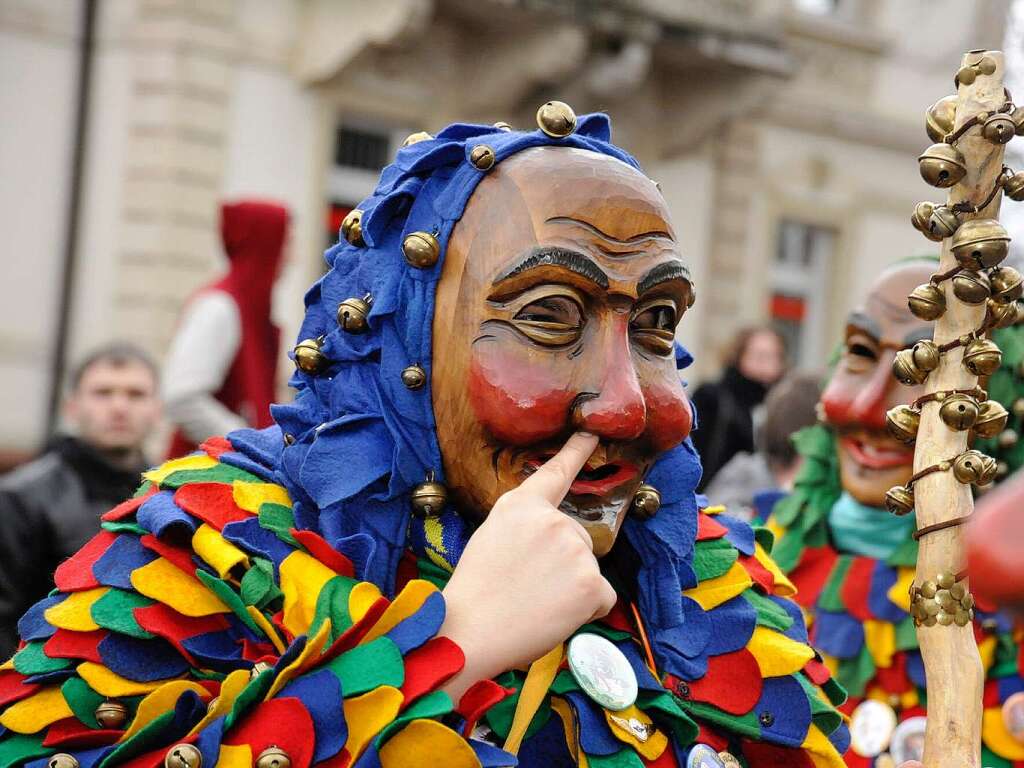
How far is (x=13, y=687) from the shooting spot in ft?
6.16

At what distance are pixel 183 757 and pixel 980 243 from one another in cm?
110

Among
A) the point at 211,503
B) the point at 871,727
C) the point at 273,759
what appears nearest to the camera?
the point at 273,759

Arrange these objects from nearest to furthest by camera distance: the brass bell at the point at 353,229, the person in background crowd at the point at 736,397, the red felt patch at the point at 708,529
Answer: the brass bell at the point at 353,229 < the red felt patch at the point at 708,529 < the person in background crowd at the point at 736,397

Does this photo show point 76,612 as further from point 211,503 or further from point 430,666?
point 430,666

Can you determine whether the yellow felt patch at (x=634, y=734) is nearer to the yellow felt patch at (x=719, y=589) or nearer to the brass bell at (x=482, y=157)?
the yellow felt patch at (x=719, y=589)

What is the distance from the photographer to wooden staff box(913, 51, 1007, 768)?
5.80 ft

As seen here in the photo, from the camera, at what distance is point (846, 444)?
3191mm

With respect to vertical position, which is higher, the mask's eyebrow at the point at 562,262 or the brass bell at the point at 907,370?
the mask's eyebrow at the point at 562,262

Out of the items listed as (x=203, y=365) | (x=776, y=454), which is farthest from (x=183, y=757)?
(x=776, y=454)

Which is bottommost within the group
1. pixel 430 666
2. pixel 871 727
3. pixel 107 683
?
pixel 871 727

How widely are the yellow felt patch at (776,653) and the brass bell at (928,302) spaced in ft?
1.76

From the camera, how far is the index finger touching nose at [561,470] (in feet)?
5.94

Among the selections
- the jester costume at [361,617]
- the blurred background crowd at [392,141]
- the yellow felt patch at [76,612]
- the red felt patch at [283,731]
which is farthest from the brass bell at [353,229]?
the blurred background crowd at [392,141]

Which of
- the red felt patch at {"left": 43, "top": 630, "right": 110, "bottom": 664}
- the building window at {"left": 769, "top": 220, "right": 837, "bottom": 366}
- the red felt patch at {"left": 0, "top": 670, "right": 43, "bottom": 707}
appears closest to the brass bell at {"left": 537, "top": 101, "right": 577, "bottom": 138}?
the red felt patch at {"left": 43, "top": 630, "right": 110, "bottom": 664}
